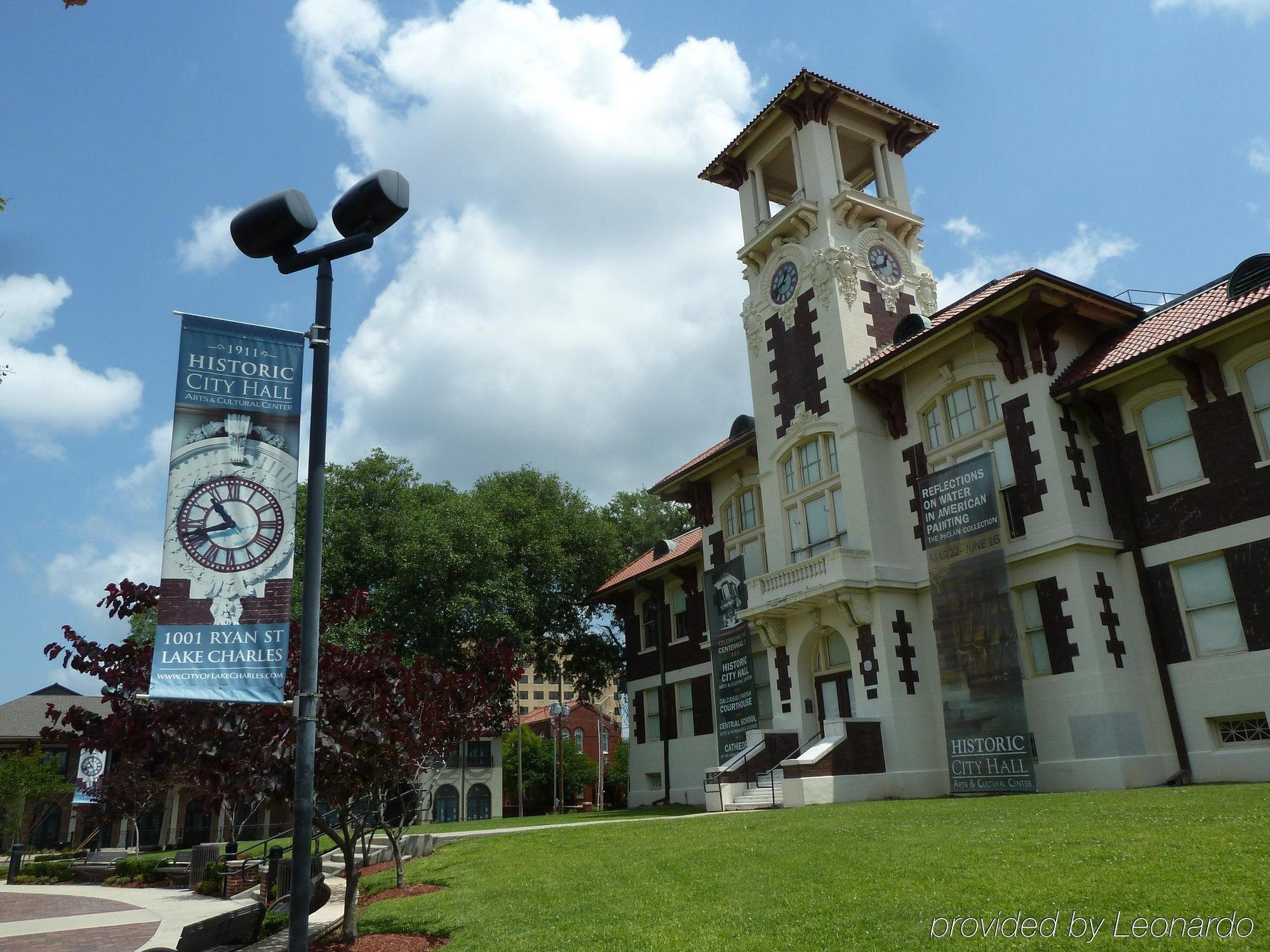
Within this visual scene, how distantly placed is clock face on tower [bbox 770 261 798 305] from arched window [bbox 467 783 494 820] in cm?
3784

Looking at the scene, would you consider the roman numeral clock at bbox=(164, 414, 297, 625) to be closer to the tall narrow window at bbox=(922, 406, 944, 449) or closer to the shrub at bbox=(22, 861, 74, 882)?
Result: the tall narrow window at bbox=(922, 406, 944, 449)

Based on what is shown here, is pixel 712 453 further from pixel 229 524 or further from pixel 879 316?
pixel 229 524

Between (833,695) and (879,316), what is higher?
(879,316)

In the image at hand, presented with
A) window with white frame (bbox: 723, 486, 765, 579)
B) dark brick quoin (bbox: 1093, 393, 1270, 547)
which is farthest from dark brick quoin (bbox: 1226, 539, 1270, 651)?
window with white frame (bbox: 723, 486, 765, 579)

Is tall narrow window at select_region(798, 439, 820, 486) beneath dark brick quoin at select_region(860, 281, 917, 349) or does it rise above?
beneath

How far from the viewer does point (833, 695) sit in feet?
82.5

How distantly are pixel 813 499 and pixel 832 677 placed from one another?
196 inches

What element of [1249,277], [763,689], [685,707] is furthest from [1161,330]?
[685,707]

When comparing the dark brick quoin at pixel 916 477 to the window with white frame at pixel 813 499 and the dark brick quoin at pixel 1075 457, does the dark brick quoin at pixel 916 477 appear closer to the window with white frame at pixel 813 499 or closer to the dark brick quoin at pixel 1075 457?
the window with white frame at pixel 813 499

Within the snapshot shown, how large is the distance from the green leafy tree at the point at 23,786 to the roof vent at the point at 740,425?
A: 3531 centimetres

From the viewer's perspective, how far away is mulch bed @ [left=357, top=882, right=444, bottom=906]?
13977 millimetres

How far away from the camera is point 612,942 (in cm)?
807

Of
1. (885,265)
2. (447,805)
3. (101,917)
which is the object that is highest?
(885,265)

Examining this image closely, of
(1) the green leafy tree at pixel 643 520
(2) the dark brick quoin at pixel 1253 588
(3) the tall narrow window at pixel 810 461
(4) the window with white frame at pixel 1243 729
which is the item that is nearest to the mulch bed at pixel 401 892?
(4) the window with white frame at pixel 1243 729
